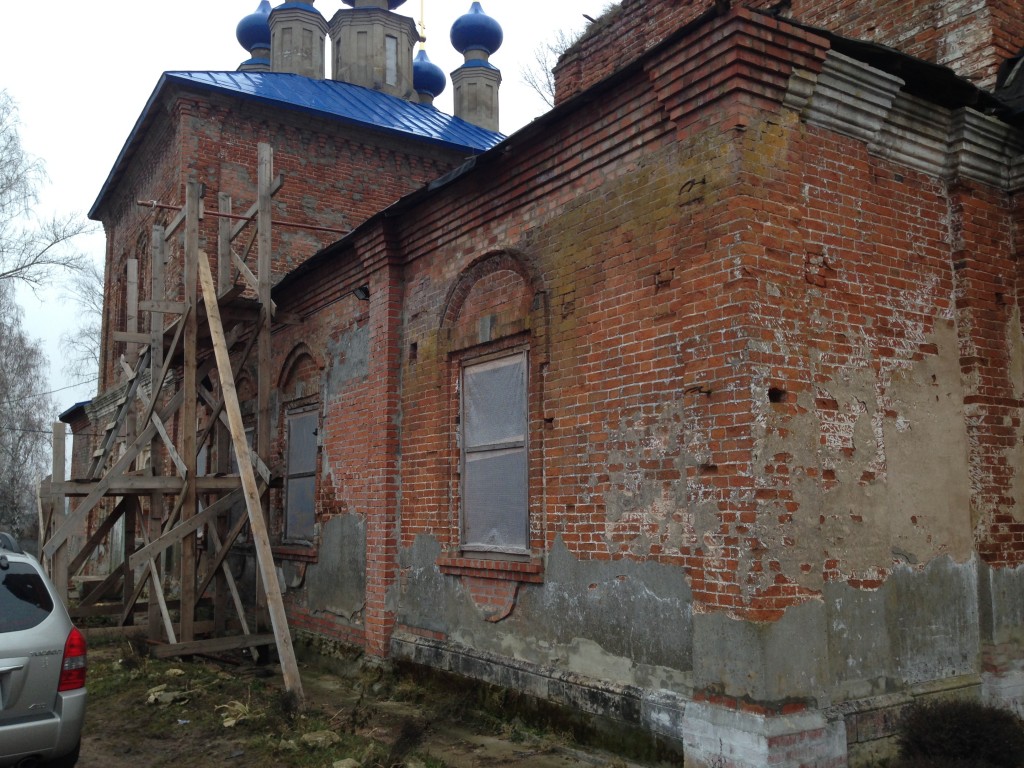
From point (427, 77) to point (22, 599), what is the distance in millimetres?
23330

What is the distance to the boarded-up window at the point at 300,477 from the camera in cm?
1061

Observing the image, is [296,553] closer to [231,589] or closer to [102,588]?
[231,589]

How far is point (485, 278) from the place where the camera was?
7691mm

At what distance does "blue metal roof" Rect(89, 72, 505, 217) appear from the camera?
14.7 metres

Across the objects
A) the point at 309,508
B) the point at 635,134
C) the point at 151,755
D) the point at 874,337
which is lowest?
the point at 151,755

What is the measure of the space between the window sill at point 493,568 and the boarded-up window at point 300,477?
327 centimetres

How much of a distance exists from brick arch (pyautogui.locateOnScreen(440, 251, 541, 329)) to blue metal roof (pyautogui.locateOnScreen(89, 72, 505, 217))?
8.38m

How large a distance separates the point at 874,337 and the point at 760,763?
8.83 ft

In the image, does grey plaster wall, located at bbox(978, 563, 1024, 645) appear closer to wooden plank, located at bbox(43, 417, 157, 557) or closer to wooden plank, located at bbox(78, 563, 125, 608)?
wooden plank, located at bbox(43, 417, 157, 557)

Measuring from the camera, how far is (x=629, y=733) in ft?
18.3

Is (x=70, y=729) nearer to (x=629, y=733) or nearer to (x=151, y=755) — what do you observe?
(x=151, y=755)

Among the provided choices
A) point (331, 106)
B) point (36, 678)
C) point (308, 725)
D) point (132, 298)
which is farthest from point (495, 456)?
point (331, 106)

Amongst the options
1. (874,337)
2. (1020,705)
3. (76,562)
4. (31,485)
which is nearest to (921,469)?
(874,337)

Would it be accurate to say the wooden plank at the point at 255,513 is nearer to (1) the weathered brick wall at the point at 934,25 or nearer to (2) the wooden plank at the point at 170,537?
(2) the wooden plank at the point at 170,537
